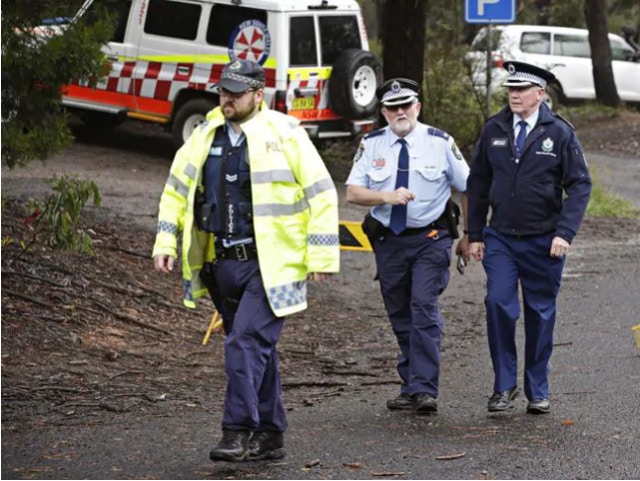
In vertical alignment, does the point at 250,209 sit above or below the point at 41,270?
above

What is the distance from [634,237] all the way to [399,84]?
814 centimetres

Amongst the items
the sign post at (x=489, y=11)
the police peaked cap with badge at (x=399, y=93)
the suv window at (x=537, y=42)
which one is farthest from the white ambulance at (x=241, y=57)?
the suv window at (x=537, y=42)

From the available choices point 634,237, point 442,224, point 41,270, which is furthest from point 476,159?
point 634,237

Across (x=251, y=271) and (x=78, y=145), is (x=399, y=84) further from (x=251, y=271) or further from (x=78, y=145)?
(x=78, y=145)

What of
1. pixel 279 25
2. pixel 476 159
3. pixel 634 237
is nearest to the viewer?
pixel 476 159

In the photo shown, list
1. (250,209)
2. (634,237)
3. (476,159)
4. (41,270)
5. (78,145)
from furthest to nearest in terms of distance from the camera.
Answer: (78,145), (634,237), (41,270), (476,159), (250,209)

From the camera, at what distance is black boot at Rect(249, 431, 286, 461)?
720 cm

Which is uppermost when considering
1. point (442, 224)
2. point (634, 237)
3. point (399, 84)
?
point (399, 84)

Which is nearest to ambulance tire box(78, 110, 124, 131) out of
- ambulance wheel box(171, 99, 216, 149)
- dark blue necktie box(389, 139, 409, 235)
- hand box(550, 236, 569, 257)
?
ambulance wheel box(171, 99, 216, 149)

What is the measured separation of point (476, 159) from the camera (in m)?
8.48

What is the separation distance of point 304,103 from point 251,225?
36.9ft

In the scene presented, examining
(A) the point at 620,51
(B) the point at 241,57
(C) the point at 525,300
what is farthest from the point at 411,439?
(A) the point at 620,51

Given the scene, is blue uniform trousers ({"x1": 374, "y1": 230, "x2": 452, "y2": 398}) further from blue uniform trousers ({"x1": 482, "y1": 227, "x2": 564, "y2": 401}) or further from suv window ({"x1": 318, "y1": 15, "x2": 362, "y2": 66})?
suv window ({"x1": 318, "y1": 15, "x2": 362, "y2": 66})

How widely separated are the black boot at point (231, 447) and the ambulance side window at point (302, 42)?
37.2ft
